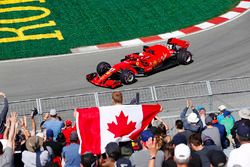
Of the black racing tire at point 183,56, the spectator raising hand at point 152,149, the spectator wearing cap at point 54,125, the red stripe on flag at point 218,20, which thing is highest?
the red stripe on flag at point 218,20

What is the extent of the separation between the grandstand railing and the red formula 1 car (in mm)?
3573

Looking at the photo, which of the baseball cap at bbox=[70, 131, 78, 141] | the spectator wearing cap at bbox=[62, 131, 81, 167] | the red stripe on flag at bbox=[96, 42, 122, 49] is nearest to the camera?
the spectator wearing cap at bbox=[62, 131, 81, 167]

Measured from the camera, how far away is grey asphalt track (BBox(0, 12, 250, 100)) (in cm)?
1809

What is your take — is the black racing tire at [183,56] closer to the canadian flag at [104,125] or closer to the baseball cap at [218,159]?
the canadian flag at [104,125]

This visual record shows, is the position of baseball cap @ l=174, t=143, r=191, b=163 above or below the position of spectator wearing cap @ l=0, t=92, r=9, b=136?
below

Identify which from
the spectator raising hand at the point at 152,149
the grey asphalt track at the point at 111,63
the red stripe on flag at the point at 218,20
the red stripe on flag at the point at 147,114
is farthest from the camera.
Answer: the red stripe on flag at the point at 218,20

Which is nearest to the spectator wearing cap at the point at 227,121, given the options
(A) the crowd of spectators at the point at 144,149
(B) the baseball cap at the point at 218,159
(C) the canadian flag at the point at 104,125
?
(A) the crowd of spectators at the point at 144,149

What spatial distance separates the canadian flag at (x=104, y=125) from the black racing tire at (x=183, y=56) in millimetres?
9222

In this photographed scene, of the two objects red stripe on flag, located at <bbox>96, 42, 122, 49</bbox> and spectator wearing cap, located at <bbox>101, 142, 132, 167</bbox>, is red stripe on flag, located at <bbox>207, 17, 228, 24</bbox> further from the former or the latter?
spectator wearing cap, located at <bbox>101, 142, 132, 167</bbox>

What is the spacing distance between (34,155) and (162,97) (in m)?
5.74

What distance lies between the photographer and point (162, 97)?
13680 mm

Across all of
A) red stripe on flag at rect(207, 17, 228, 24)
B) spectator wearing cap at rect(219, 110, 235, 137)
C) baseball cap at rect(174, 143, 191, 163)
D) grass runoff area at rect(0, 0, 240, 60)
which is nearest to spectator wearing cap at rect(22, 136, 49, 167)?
baseball cap at rect(174, 143, 191, 163)

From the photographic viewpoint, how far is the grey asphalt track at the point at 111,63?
1809 centimetres

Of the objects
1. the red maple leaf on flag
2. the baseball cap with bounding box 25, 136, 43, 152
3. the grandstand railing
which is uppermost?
the grandstand railing
